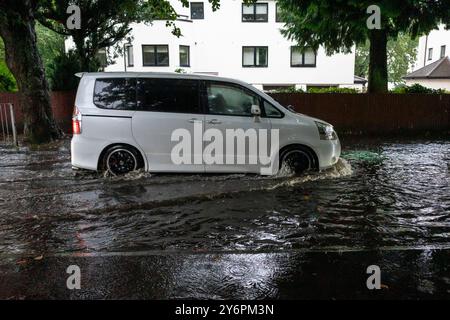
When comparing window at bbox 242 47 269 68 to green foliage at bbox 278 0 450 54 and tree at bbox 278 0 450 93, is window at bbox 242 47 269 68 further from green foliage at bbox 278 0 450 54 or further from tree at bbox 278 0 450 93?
green foliage at bbox 278 0 450 54

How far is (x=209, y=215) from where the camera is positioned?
5.88 metres

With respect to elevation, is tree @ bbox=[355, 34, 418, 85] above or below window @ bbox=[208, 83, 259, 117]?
above

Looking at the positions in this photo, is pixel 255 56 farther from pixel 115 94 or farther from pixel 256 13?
pixel 115 94

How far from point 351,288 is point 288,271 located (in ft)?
2.08

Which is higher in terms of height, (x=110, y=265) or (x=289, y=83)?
(x=289, y=83)

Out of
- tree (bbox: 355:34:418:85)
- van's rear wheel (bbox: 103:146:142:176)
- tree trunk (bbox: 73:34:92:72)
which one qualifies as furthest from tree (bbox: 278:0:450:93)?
tree (bbox: 355:34:418:85)

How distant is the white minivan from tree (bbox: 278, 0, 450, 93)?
526 cm

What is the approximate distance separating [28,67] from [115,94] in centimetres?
554

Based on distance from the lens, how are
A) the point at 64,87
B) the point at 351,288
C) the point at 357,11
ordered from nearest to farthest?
1. the point at 351,288
2. the point at 357,11
3. the point at 64,87

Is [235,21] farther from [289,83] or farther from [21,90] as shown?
[21,90]

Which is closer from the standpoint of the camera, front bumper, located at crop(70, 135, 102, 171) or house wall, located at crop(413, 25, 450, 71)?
front bumper, located at crop(70, 135, 102, 171)

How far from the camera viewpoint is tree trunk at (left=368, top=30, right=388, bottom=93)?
48.0 feet
